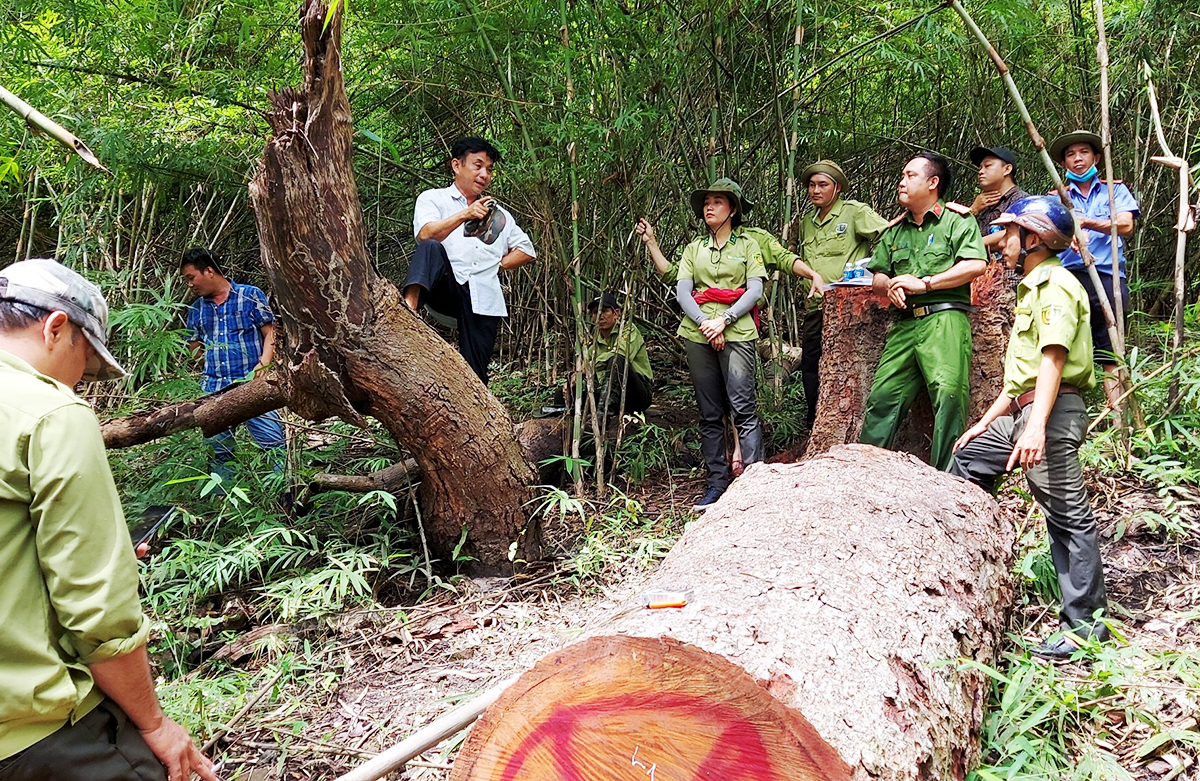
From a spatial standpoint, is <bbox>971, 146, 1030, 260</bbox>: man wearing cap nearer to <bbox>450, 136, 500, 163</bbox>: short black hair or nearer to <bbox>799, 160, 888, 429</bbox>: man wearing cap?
<bbox>799, 160, 888, 429</bbox>: man wearing cap

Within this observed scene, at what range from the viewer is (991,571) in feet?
8.97

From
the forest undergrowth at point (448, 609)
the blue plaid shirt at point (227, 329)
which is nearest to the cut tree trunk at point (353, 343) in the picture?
the forest undergrowth at point (448, 609)

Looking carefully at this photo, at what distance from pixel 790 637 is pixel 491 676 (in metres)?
1.47

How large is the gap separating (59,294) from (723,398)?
3678mm

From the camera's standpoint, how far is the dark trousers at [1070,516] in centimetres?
279

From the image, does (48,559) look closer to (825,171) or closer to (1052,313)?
(1052,313)

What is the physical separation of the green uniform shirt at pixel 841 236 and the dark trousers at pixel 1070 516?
1994 millimetres

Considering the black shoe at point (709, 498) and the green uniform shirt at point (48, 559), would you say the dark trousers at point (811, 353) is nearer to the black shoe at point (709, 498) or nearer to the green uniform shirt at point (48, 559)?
the black shoe at point (709, 498)

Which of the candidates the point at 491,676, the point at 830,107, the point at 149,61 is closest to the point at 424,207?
the point at 149,61

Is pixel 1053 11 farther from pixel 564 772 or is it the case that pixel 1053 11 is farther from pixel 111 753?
pixel 111 753

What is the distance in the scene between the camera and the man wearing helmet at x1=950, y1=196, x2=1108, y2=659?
8.99ft

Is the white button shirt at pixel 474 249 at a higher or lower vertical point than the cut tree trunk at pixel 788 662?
higher

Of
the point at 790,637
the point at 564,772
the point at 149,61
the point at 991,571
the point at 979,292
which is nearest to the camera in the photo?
the point at 564,772

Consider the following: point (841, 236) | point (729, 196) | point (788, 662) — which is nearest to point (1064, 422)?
point (788, 662)
